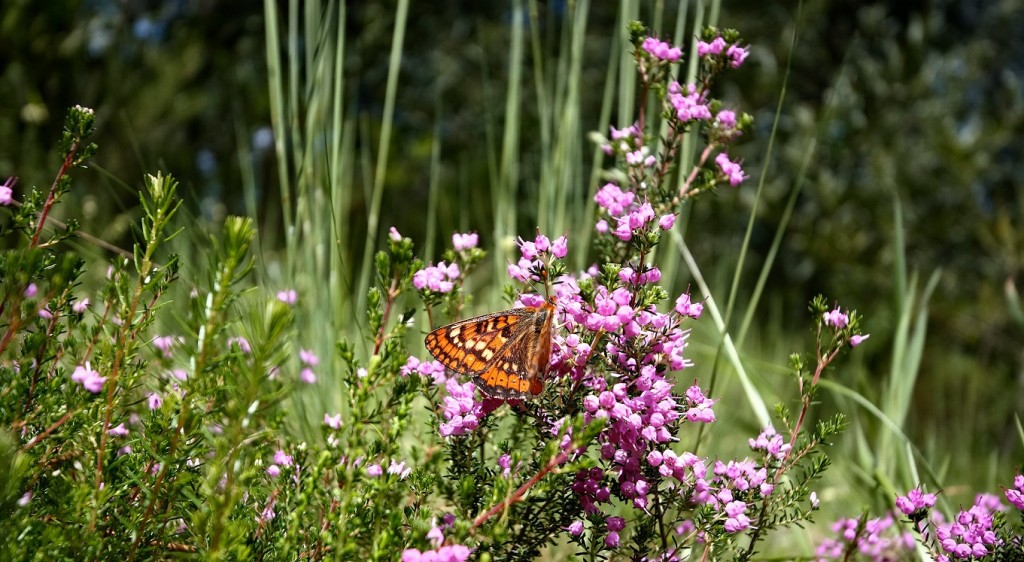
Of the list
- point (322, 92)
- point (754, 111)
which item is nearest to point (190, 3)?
point (754, 111)

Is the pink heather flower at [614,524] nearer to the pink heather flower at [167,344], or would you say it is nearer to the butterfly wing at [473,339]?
the butterfly wing at [473,339]

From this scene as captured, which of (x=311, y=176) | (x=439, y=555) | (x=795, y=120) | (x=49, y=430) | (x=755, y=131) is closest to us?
(x=439, y=555)

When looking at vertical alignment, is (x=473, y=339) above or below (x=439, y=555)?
above

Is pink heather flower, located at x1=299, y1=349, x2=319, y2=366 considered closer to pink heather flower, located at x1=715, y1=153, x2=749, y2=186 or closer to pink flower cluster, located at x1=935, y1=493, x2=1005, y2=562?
pink heather flower, located at x1=715, y1=153, x2=749, y2=186

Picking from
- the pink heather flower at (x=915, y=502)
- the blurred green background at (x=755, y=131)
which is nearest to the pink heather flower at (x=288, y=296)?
the pink heather flower at (x=915, y=502)

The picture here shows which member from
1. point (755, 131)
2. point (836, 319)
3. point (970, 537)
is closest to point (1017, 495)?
point (970, 537)

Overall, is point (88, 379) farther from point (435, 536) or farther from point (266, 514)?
point (435, 536)

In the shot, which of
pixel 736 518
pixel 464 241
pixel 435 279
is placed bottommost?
pixel 736 518

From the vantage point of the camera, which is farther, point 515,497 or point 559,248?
point 559,248
